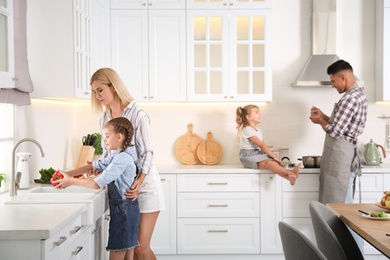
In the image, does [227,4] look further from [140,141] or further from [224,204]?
[140,141]

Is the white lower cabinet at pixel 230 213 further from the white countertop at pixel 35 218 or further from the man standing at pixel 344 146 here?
the white countertop at pixel 35 218

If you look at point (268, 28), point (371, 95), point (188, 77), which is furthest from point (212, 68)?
point (371, 95)

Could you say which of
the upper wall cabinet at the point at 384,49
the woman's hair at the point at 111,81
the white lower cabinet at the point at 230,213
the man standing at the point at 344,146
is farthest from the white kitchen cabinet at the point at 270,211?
the woman's hair at the point at 111,81

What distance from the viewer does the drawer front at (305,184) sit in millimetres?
5363

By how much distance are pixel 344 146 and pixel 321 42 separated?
1201mm

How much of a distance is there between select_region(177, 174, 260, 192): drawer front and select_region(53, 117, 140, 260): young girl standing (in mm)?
1661

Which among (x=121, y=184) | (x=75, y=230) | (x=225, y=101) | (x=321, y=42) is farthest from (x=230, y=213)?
(x=75, y=230)

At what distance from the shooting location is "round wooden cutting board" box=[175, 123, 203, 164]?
5848 mm

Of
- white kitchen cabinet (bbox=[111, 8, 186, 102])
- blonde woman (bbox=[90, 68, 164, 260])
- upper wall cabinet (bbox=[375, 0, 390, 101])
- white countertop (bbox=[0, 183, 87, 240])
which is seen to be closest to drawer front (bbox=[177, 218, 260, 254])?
white kitchen cabinet (bbox=[111, 8, 186, 102])

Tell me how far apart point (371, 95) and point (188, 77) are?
5.68ft

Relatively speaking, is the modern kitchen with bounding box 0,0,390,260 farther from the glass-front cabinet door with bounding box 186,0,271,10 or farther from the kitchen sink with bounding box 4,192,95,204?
the kitchen sink with bounding box 4,192,95,204

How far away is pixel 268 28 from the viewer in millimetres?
5566

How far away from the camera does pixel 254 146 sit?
18.0 feet

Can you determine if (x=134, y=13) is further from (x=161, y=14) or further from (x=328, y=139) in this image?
(x=328, y=139)
